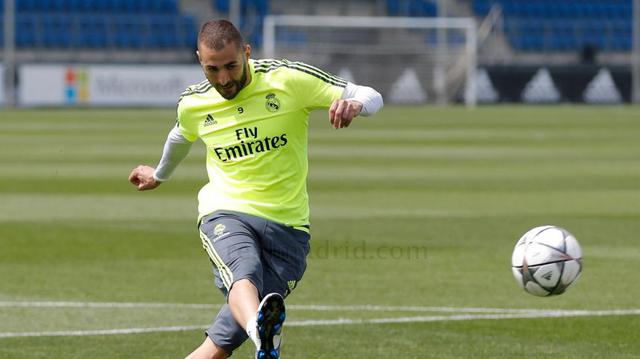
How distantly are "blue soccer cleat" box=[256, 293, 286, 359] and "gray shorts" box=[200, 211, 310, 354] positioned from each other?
0.46 m

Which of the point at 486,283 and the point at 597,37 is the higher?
the point at 486,283

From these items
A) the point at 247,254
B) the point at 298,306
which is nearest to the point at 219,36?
the point at 247,254

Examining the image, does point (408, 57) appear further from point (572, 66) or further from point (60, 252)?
point (60, 252)

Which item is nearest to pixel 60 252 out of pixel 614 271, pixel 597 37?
pixel 614 271

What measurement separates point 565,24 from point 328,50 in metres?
11.7

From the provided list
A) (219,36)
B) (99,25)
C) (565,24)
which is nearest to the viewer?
(219,36)

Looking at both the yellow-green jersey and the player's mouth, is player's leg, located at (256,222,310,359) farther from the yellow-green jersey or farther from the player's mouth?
the player's mouth

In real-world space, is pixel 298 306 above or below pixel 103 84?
above

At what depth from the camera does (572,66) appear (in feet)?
163

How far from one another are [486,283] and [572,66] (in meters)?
40.6

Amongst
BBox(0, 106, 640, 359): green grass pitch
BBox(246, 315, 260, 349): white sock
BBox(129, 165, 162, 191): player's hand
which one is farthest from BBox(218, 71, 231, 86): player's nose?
BBox(0, 106, 640, 359): green grass pitch

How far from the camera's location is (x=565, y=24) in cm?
5456

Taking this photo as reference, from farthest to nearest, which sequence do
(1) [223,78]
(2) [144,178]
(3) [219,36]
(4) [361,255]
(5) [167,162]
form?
(4) [361,255] → (2) [144,178] → (5) [167,162] → (1) [223,78] → (3) [219,36]

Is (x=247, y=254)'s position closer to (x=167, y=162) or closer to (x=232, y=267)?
(x=232, y=267)
